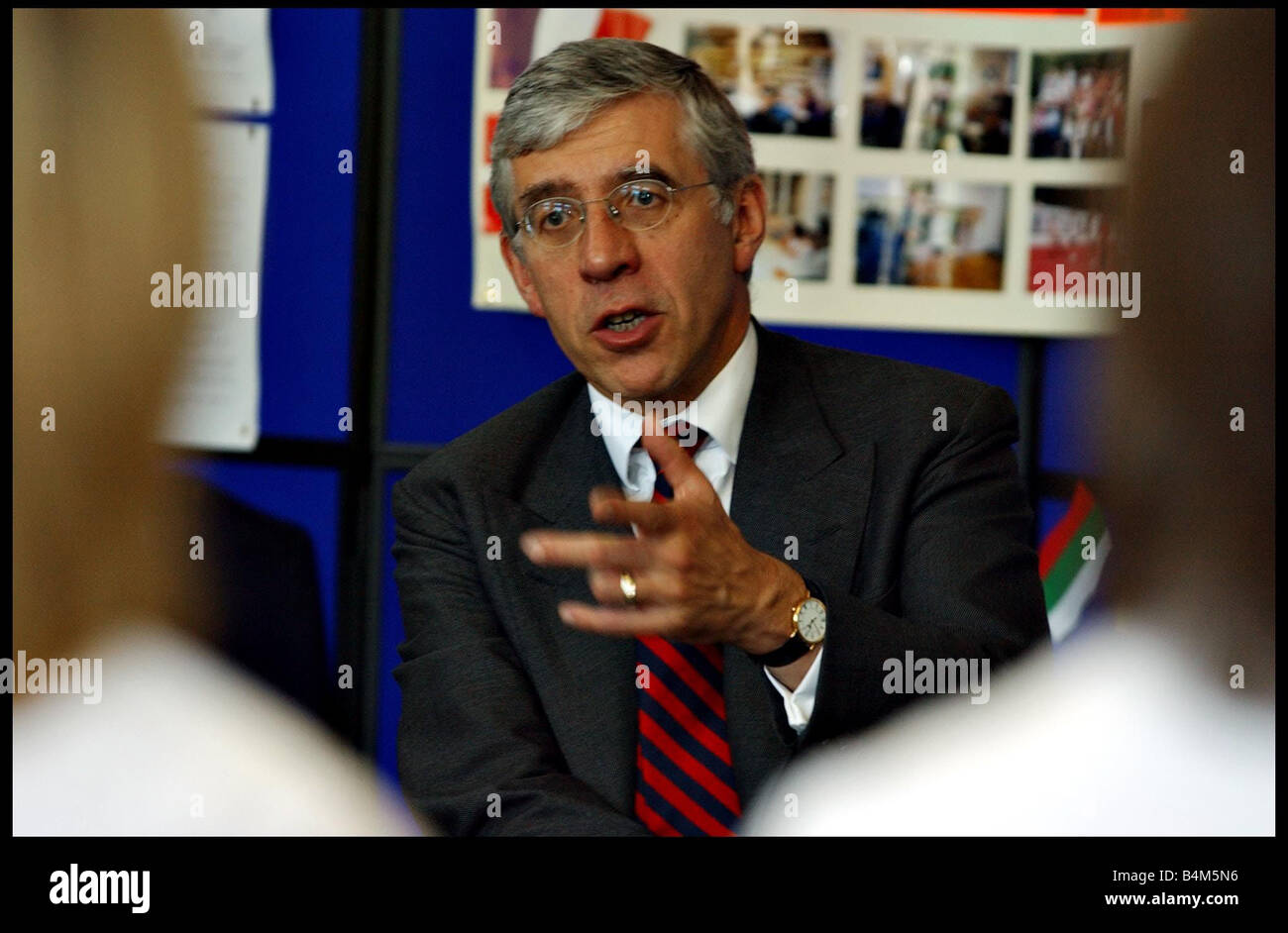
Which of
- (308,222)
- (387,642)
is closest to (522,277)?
(308,222)

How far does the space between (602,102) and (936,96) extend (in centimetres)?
95

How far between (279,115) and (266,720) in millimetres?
2034

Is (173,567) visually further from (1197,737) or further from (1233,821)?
(1233,821)

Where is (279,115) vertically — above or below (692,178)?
above

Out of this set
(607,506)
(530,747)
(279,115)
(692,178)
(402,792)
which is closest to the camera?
(607,506)

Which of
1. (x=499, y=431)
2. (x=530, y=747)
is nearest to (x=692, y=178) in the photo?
(x=499, y=431)

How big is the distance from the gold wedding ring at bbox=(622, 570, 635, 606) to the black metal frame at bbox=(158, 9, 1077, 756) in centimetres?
128

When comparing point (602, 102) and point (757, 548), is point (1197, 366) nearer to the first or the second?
point (757, 548)

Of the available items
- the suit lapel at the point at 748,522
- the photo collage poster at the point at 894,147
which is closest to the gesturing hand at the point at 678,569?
the suit lapel at the point at 748,522

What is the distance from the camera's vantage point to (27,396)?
1.28 feet

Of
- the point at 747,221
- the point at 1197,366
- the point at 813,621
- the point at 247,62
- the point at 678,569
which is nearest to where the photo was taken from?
the point at 1197,366

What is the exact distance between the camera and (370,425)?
244cm

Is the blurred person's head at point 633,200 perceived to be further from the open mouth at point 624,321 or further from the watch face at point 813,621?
the watch face at point 813,621

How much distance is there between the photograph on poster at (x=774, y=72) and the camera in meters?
2.39
